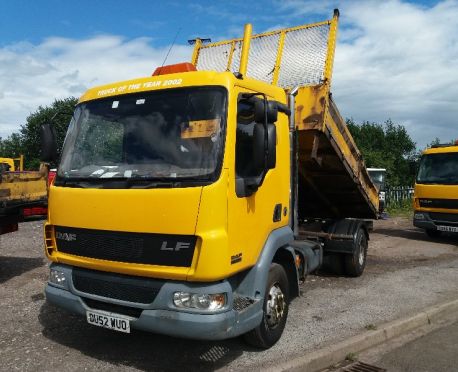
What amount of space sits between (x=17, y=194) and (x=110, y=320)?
4184 millimetres

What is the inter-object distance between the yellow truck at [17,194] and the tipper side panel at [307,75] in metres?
3.36

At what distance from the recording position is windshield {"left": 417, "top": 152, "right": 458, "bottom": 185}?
39.1 ft

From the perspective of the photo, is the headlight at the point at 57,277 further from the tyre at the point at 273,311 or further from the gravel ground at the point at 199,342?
the tyre at the point at 273,311

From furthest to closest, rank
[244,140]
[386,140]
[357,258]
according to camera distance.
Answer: [386,140]
[357,258]
[244,140]

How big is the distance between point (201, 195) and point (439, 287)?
535 centimetres

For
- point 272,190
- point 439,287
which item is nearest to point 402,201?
point 439,287

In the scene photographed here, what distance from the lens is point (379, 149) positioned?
144ft

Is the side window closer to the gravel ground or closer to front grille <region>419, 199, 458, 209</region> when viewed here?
the gravel ground

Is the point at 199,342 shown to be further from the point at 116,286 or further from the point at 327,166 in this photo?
the point at 327,166

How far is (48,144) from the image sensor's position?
4.65 m

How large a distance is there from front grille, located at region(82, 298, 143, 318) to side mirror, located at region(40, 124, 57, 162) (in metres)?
1.50

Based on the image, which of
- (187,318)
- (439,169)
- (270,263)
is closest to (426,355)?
(270,263)

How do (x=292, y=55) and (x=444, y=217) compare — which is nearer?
(x=292, y=55)

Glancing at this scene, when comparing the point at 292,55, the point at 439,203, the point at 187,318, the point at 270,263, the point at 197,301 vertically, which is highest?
the point at 292,55
